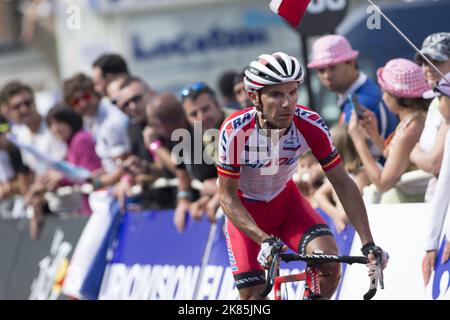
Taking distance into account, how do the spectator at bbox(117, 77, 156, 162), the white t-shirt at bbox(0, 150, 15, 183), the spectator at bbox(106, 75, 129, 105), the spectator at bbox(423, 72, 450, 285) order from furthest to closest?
the white t-shirt at bbox(0, 150, 15, 183), the spectator at bbox(106, 75, 129, 105), the spectator at bbox(117, 77, 156, 162), the spectator at bbox(423, 72, 450, 285)

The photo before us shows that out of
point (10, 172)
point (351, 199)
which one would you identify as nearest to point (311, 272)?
point (351, 199)

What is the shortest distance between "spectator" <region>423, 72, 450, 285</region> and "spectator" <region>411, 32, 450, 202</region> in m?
0.16

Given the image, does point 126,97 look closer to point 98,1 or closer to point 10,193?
point 10,193

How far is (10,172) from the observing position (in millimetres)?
13445

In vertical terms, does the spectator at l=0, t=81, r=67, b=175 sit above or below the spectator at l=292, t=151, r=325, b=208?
below

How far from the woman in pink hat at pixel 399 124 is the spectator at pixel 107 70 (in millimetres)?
3727

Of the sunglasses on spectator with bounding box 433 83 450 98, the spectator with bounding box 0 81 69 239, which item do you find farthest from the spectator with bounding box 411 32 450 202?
the spectator with bounding box 0 81 69 239

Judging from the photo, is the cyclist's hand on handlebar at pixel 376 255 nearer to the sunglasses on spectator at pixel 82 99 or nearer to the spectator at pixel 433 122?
the spectator at pixel 433 122

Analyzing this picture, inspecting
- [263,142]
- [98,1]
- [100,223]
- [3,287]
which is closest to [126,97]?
[100,223]

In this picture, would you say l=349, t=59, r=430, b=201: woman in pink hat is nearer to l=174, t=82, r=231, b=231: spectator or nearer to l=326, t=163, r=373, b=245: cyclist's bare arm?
l=326, t=163, r=373, b=245: cyclist's bare arm


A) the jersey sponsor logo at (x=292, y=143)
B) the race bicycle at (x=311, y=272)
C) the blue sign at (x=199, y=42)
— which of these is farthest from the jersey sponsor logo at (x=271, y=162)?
the blue sign at (x=199, y=42)

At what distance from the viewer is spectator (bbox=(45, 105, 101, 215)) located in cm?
1225

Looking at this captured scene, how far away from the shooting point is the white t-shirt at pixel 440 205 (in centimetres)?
741

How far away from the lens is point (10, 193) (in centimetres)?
1352
